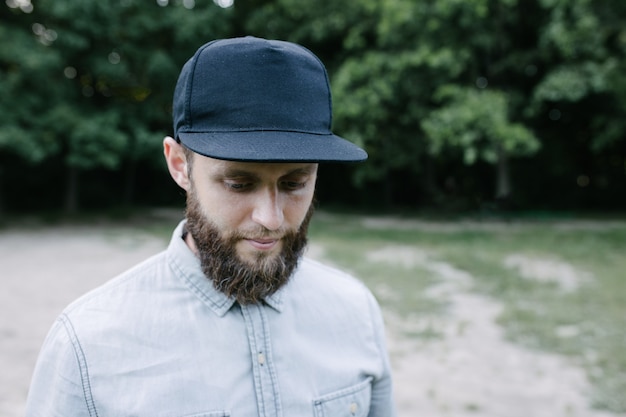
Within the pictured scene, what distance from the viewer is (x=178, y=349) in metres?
1.32

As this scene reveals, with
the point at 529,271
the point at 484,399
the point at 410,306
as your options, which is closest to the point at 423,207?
the point at 529,271

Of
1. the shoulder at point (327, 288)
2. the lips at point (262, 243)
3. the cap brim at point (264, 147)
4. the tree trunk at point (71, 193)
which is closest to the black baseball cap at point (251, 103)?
the cap brim at point (264, 147)

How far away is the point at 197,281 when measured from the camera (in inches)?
55.2

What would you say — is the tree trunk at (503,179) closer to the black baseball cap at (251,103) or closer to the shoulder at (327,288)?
the shoulder at (327,288)

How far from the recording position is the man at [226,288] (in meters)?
1.25

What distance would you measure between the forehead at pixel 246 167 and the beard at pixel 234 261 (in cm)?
11

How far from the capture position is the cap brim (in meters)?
1.19

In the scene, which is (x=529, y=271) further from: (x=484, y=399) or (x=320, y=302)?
(x=320, y=302)

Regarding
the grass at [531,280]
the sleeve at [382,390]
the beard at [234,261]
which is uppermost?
the beard at [234,261]

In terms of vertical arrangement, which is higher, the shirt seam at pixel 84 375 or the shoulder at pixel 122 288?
the shoulder at pixel 122 288

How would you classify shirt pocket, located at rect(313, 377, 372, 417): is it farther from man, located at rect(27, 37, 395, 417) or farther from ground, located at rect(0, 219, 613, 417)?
ground, located at rect(0, 219, 613, 417)

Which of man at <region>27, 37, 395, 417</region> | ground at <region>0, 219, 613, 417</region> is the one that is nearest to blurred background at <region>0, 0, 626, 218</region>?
ground at <region>0, 219, 613, 417</region>

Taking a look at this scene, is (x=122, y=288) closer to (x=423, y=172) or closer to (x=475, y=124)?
(x=475, y=124)

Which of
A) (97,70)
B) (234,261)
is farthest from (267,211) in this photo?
(97,70)
